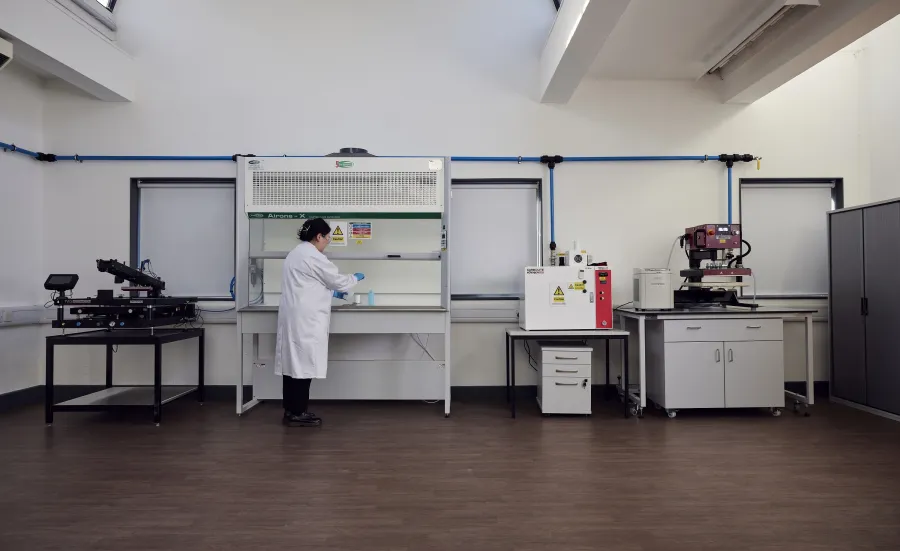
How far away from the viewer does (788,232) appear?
435 cm

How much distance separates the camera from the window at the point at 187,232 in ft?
13.9

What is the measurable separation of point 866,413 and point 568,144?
10.4ft

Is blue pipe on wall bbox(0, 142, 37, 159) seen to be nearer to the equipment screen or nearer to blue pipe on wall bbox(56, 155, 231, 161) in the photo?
blue pipe on wall bbox(56, 155, 231, 161)

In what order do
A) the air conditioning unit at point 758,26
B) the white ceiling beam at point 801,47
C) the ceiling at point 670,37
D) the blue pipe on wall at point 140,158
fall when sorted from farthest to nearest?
the blue pipe on wall at point 140,158, the ceiling at point 670,37, the air conditioning unit at point 758,26, the white ceiling beam at point 801,47

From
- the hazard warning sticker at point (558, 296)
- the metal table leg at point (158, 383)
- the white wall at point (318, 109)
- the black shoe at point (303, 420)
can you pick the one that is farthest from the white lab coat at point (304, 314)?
the hazard warning sticker at point (558, 296)

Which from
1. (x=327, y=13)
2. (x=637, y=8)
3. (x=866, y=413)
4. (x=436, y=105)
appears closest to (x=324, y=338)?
(x=436, y=105)

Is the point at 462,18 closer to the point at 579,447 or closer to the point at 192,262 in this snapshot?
the point at 192,262

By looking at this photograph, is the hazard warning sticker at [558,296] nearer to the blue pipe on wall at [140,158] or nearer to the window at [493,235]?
the window at [493,235]

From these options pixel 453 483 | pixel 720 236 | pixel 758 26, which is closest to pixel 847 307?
pixel 720 236

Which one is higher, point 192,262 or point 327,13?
point 327,13

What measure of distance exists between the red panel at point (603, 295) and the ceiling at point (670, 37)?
182cm

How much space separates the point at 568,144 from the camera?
166 inches

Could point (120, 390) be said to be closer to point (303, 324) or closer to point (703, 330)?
point (303, 324)

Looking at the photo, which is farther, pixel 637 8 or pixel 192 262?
pixel 192 262
